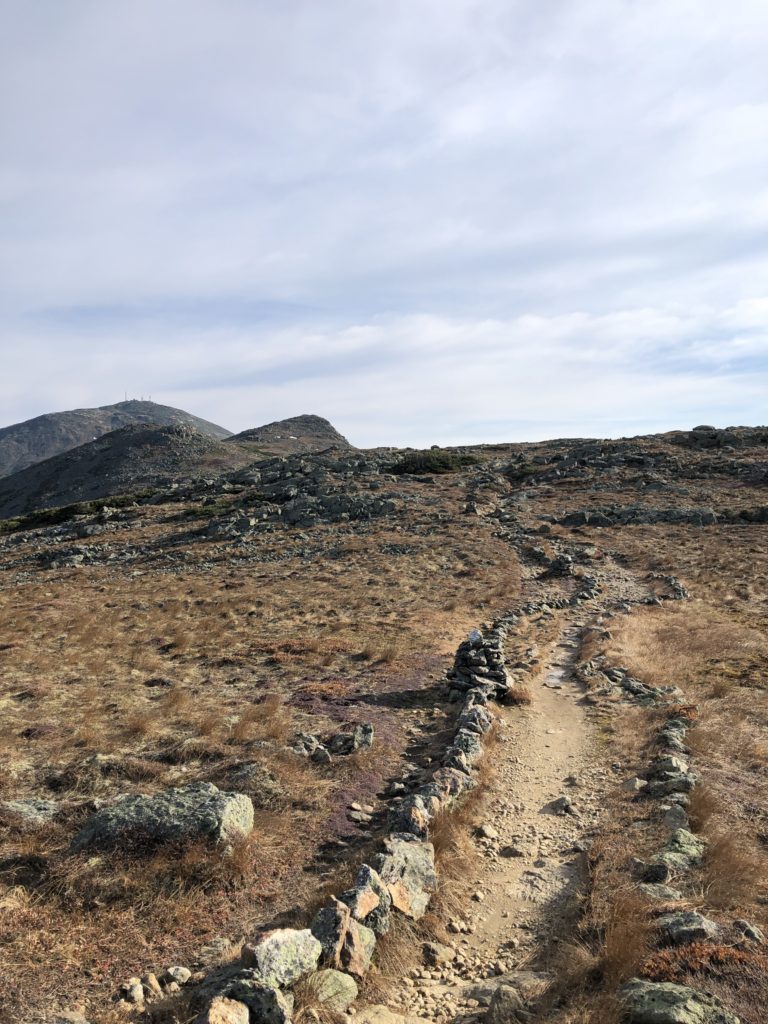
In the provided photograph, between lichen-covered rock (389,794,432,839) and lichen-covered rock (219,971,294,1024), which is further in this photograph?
lichen-covered rock (389,794,432,839)

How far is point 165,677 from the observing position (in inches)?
728

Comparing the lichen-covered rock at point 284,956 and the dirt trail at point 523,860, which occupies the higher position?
the lichen-covered rock at point 284,956

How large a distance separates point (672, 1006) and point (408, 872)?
3.79 meters

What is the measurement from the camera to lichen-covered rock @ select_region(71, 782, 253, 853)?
8922 millimetres

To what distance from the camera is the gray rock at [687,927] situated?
262 inches

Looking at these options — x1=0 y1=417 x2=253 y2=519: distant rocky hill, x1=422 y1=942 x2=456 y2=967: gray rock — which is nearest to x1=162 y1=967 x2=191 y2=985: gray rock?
x1=422 y1=942 x2=456 y2=967: gray rock

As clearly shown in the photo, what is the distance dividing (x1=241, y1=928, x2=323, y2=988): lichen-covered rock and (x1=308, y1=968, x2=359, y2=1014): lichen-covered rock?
0.16 metres

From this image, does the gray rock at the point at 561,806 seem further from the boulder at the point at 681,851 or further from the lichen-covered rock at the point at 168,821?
the lichen-covered rock at the point at 168,821

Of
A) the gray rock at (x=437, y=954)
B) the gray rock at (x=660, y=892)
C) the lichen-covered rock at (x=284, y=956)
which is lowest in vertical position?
the gray rock at (x=437, y=954)

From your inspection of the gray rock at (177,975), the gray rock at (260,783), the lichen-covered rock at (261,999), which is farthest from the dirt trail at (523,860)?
the gray rock at (260,783)

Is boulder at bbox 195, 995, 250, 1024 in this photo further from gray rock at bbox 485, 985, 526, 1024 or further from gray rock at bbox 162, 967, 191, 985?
gray rock at bbox 485, 985, 526, 1024

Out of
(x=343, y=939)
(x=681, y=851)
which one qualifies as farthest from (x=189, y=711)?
(x=681, y=851)

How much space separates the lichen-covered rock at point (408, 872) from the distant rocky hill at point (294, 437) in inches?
5483

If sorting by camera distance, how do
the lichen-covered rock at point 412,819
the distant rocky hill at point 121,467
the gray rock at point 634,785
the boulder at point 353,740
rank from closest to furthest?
the lichen-covered rock at point 412,819, the gray rock at point 634,785, the boulder at point 353,740, the distant rocky hill at point 121,467
